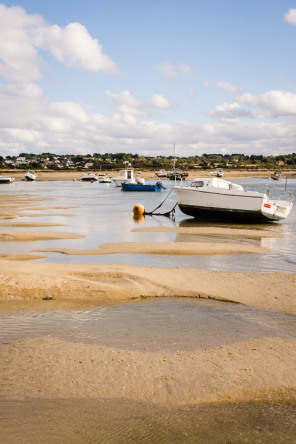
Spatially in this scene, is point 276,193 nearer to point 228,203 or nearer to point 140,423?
point 228,203

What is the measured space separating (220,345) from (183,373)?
1.17m

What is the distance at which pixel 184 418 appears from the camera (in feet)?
15.3

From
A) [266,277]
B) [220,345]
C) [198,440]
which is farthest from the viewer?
[266,277]

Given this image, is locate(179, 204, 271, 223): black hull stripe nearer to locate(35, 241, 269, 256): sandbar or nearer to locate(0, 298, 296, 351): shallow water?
locate(35, 241, 269, 256): sandbar

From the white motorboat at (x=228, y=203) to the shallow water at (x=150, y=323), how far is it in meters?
16.7

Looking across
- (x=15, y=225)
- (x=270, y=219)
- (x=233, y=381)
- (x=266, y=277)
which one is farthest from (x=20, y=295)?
(x=270, y=219)

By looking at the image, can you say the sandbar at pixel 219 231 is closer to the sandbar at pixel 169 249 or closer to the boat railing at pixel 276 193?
the boat railing at pixel 276 193

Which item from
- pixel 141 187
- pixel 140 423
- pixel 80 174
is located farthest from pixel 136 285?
pixel 80 174

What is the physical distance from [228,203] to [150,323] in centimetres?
1840

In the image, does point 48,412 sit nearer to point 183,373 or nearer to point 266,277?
point 183,373

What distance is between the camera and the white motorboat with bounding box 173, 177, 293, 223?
81.6 feet

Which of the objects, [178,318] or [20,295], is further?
[20,295]

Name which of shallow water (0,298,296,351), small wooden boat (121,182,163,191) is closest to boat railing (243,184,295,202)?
small wooden boat (121,182,163,191)

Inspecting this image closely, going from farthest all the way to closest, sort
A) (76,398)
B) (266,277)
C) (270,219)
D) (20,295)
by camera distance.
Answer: (270,219), (266,277), (20,295), (76,398)
